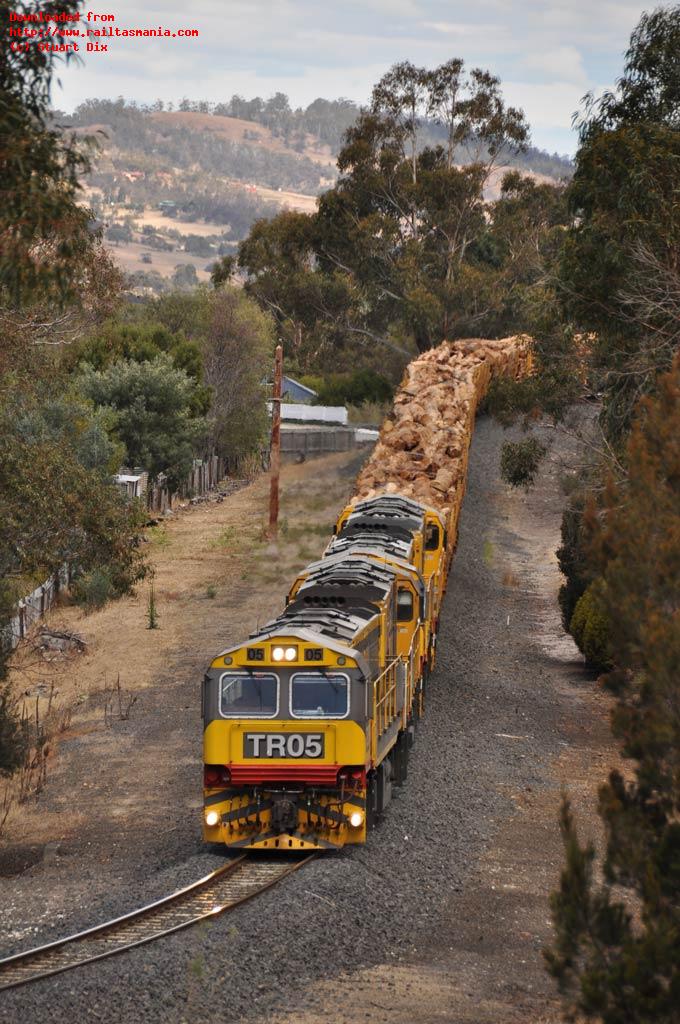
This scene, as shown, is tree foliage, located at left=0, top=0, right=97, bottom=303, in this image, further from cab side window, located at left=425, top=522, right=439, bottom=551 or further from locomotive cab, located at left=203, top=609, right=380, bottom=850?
cab side window, located at left=425, top=522, right=439, bottom=551

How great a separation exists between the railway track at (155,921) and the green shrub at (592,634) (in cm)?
1416

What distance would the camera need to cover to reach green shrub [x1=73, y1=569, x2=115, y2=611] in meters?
35.0

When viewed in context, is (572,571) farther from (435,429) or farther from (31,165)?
(31,165)

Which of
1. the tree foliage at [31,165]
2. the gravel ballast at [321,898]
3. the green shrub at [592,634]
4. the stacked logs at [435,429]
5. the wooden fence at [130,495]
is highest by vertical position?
the tree foliage at [31,165]

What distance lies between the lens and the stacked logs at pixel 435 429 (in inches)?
1391

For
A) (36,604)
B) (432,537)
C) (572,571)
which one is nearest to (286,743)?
(432,537)

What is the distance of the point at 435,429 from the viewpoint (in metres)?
42.2

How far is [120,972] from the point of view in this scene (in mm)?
12734

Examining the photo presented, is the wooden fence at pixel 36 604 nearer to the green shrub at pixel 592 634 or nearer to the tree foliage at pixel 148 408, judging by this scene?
the green shrub at pixel 592 634

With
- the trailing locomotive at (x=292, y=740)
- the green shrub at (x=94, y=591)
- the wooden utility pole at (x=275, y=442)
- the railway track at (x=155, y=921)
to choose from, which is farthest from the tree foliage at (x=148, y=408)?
the railway track at (x=155, y=921)

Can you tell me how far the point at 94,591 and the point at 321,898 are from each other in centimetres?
2173

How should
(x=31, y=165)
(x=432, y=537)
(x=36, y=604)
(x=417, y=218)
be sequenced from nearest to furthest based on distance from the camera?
1. (x=31, y=165)
2. (x=432, y=537)
3. (x=36, y=604)
4. (x=417, y=218)

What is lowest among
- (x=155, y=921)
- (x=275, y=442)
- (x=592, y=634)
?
(x=592, y=634)

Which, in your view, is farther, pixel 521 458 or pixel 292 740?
pixel 521 458
